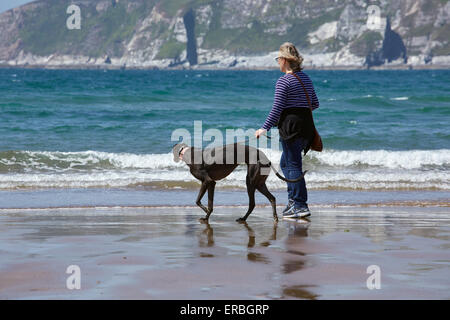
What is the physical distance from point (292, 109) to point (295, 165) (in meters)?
0.63

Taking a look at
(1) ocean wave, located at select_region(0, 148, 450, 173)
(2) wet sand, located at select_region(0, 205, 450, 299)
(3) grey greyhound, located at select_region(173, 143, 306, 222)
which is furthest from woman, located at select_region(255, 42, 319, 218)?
(1) ocean wave, located at select_region(0, 148, 450, 173)

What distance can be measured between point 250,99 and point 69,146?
70.5ft

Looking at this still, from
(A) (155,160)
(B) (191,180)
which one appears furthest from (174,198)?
(A) (155,160)

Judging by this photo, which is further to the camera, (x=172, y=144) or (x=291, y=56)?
(x=172, y=144)

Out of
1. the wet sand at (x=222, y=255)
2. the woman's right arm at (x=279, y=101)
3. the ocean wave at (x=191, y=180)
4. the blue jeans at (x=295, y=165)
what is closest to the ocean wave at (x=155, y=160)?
the ocean wave at (x=191, y=180)

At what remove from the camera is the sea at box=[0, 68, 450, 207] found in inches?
472

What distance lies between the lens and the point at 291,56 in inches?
284

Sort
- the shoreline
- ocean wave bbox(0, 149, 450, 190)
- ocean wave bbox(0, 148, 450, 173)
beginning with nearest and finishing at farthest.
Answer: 1. the shoreline
2. ocean wave bbox(0, 149, 450, 190)
3. ocean wave bbox(0, 148, 450, 173)

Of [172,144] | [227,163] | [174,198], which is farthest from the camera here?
[172,144]

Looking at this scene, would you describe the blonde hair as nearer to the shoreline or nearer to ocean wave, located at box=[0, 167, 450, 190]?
the shoreline

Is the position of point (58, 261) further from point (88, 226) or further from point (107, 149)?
point (107, 149)

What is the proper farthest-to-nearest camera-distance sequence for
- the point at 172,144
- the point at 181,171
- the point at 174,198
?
1. the point at 172,144
2. the point at 181,171
3. the point at 174,198

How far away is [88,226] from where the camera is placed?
742 centimetres

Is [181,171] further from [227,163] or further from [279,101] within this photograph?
[279,101]
